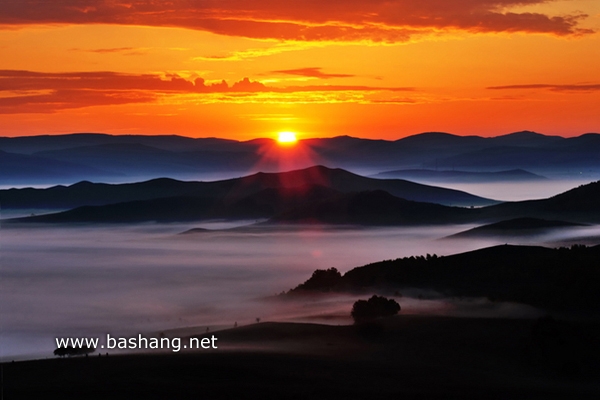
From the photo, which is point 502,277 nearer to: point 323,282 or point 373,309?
point 323,282

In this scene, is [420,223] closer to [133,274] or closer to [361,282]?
[133,274]

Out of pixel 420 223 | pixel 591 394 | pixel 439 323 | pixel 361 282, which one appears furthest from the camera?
pixel 420 223

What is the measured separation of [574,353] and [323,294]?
3146 cm

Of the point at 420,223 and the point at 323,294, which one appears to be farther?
the point at 420,223

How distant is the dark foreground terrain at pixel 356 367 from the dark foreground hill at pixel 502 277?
9.61m

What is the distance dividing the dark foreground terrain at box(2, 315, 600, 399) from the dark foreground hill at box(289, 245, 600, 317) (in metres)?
9.61

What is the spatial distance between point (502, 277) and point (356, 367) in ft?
91.8

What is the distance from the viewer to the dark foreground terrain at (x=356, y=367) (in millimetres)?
27219

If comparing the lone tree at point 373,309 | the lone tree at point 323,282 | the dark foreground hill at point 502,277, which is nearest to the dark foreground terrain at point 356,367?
the lone tree at point 373,309

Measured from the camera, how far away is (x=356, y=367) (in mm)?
31094

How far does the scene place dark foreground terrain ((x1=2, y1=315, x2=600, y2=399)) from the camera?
2722 cm

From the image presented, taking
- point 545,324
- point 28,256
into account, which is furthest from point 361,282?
point 28,256

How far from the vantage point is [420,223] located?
165625mm

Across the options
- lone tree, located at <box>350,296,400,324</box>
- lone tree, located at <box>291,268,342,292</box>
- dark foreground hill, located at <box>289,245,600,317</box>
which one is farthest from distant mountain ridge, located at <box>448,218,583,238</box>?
lone tree, located at <box>350,296,400,324</box>
